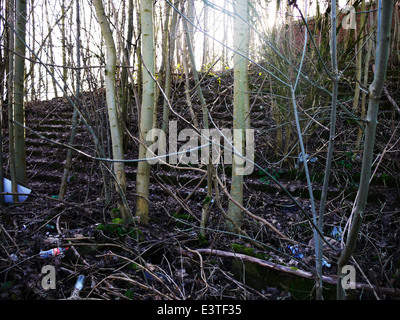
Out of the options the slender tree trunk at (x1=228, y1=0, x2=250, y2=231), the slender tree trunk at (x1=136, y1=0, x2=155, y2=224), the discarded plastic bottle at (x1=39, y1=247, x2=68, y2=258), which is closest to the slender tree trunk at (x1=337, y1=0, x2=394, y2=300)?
the slender tree trunk at (x1=228, y1=0, x2=250, y2=231)

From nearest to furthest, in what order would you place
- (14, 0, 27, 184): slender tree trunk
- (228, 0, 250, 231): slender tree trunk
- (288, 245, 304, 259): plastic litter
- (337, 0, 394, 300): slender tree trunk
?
(337, 0, 394, 300): slender tree trunk
(288, 245, 304, 259): plastic litter
(228, 0, 250, 231): slender tree trunk
(14, 0, 27, 184): slender tree trunk

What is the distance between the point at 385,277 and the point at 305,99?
273 centimetres

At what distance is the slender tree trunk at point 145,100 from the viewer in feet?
8.87

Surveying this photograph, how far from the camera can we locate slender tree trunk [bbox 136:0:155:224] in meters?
2.70

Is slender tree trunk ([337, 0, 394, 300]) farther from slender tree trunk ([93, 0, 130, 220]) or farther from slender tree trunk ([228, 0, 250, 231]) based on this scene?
slender tree trunk ([93, 0, 130, 220])

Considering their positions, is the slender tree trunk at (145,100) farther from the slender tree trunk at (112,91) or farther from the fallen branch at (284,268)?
the fallen branch at (284,268)

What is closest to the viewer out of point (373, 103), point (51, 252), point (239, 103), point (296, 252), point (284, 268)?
point (373, 103)

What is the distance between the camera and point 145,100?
278cm

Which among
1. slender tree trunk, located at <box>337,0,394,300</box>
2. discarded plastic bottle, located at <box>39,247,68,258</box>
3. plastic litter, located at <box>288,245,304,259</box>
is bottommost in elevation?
plastic litter, located at <box>288,245,304,259</box>

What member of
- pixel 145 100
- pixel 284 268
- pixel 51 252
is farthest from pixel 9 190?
pixel 284 268

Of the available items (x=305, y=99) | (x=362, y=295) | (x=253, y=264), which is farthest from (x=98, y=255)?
(x=305, y=99)

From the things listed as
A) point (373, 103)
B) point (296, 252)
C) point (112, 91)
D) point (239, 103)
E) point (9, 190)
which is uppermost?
point (112, 91)

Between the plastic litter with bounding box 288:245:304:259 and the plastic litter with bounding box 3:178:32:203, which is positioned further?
the plastic litter with bounding box 3:178:32:203

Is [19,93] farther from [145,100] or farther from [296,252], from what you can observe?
[296,252]
